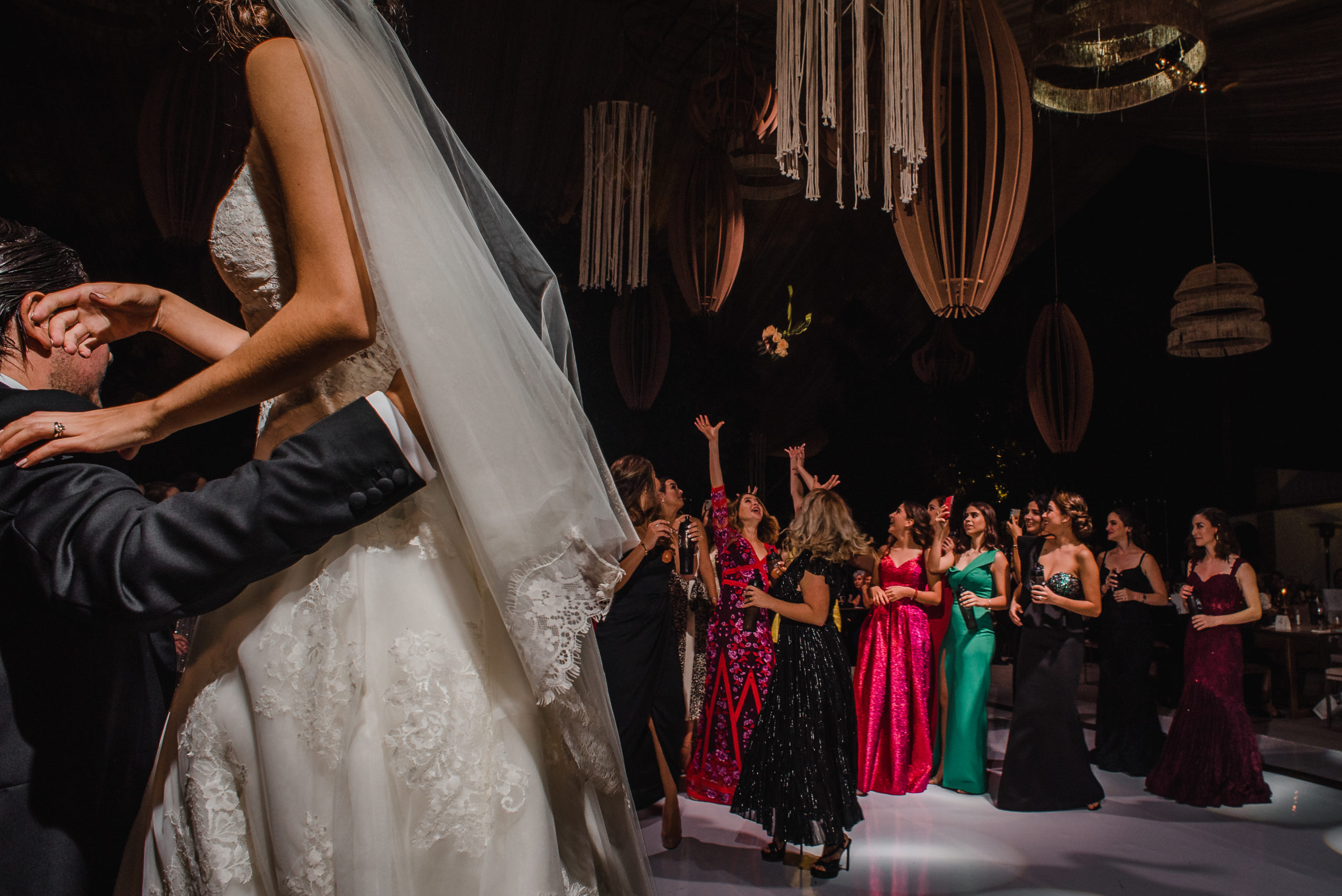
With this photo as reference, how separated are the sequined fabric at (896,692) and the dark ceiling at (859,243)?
2918 mm

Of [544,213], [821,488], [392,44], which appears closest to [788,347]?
[544,213]

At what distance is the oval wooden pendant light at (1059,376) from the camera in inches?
224

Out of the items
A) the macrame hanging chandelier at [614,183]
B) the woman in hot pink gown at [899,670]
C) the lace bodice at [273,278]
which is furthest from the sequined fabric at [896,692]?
the lace bodice at [273,278]

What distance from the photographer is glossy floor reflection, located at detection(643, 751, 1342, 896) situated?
2967 millimetres

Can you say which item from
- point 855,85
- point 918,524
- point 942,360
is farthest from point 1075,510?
point 942,360

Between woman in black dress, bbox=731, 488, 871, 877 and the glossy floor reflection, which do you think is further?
woman in black dress, bbox=731, 488, 871, 877

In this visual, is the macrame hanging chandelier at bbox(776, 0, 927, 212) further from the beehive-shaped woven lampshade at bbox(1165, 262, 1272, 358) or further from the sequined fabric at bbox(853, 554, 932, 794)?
the beehive-shaped woven lampshade at bbox(1165, 262, 1272, 358)

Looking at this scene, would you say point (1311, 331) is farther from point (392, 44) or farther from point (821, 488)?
point (392, 44)

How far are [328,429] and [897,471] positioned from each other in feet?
27.1

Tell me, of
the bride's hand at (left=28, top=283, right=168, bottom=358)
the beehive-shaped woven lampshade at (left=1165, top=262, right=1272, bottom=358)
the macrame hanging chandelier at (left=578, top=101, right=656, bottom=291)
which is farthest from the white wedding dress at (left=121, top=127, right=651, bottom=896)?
the beehive-shaped woven lampshade at (left=1165, top=262, right=1272, bottom=358)

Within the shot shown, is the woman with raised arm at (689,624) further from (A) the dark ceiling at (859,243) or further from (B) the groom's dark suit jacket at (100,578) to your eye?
(B) the groom's dark suit jacket at (100,578)

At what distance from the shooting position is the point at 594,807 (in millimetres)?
798

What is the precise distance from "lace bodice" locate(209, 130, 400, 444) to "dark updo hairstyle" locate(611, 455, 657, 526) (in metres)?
2.56

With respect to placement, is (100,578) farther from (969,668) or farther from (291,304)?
(969,668)
